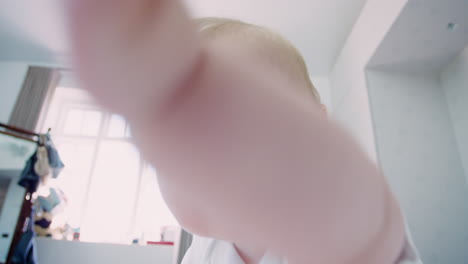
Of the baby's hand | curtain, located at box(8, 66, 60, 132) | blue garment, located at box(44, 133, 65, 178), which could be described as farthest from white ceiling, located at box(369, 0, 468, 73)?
curtain, located at box(8, 66, 60, 132)

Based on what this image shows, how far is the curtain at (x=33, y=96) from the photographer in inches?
125

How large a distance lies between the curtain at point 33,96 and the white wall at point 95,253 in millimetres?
1305

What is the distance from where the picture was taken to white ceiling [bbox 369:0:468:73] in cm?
Result: 186

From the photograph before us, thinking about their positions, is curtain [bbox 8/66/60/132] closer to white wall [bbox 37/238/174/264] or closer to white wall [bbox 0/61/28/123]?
white wall [bbox 0/61/28/123]

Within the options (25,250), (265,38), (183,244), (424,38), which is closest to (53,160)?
(25,250)

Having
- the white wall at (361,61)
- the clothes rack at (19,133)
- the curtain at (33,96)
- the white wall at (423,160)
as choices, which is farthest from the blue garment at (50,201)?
the white wall at (423,160)

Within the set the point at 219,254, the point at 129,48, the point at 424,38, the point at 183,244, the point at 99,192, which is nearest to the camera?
the point at 129,48

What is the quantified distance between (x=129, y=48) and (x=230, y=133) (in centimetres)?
7

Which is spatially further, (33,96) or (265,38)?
(33,96)

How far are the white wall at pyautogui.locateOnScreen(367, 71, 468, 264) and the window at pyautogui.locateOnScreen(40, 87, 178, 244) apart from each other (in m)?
2.22

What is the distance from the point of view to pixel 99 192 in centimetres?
324

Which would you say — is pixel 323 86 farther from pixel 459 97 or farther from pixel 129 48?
pixel 129 48

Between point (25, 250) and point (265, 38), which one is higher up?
point (265, 38)

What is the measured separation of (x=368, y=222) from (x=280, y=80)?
13cm
